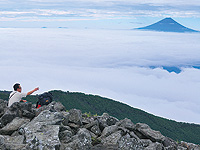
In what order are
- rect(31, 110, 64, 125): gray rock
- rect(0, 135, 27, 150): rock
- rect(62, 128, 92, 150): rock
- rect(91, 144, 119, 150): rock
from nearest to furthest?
rect(0, 135, 27, 150): rock < rect(62, 128, 92, 150): rock < rect(31, 110, 64, 125): gray rock < rect(91, 144, 119, 150): rock

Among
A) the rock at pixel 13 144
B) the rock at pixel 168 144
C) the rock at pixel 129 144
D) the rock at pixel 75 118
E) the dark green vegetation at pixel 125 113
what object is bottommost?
the dark green vegetation at pixel 125 113

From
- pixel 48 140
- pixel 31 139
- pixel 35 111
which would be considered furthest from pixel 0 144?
pixel 35 111

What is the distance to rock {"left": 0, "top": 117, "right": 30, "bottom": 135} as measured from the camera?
40.2 ft

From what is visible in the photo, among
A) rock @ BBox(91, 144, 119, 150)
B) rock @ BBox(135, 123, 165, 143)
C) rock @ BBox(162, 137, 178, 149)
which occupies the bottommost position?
rock @ BBox(162, 137, 178, 149)

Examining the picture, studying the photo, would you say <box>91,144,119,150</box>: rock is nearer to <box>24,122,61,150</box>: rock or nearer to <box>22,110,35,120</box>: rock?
<box>24,122,61,150</box>: rock

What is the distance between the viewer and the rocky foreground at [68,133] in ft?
32.9

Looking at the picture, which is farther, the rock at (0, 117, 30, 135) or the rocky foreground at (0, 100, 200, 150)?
the rock at (0, 117, 30, 135)

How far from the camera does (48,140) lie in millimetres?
9797

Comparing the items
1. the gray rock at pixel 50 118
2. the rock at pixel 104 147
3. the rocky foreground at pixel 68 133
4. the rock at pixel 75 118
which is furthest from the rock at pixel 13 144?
the rock at pixel 104 147

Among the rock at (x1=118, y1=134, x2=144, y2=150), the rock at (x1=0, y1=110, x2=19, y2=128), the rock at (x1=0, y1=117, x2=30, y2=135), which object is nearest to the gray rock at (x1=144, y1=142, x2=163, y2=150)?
the rock at (x1=118, y1=134, x2=144, y2=150)

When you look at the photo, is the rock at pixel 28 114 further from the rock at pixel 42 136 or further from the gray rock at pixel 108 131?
the gray rock at pixel 108 131

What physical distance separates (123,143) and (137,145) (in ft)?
2.29

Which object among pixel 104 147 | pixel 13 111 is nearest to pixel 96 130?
pixel 104 147

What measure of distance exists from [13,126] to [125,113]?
127237mm
